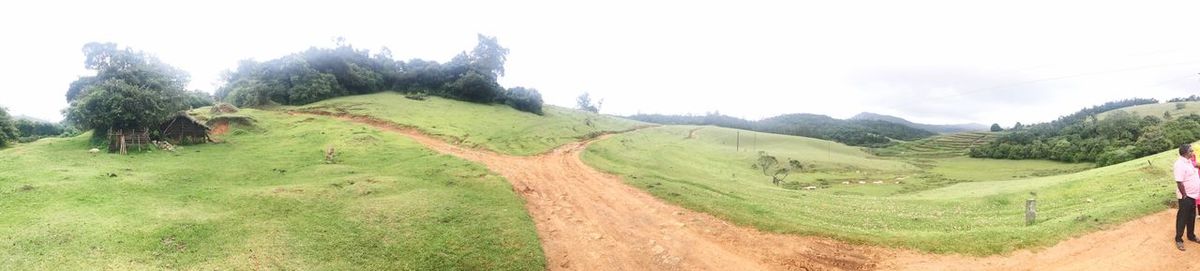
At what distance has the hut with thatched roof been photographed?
32.0 m

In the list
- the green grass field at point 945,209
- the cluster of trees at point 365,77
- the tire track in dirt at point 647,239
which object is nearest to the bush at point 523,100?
the cluster of trees at point 365,77

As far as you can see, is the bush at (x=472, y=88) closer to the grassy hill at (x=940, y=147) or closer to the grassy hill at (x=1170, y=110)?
the grassy hill at (x=940, y=147)

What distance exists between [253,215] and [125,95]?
69.7 ft

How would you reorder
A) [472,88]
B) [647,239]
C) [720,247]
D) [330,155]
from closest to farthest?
[720,247]
[647,239]
[330,155]
[472,88]

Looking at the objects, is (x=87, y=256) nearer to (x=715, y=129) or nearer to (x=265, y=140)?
(x=265, y=140)

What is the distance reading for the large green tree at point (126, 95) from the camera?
2900 cm

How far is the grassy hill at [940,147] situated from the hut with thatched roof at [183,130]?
285ft

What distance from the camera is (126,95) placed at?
29.8 meters

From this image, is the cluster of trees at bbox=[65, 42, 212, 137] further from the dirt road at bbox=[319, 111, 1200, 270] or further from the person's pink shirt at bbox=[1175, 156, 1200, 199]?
the person's pink shirt at bbox=[1175, 156, 1200, 199]

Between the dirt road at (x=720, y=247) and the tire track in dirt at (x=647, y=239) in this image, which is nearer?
the dirt road at (x=720, y=247)

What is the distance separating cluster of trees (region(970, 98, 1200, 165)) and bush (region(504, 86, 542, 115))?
54679 mm

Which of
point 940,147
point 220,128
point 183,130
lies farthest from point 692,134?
point 940,147

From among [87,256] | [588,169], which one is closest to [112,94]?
[87,256]

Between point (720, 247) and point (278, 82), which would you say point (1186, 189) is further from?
point (278, 82)
